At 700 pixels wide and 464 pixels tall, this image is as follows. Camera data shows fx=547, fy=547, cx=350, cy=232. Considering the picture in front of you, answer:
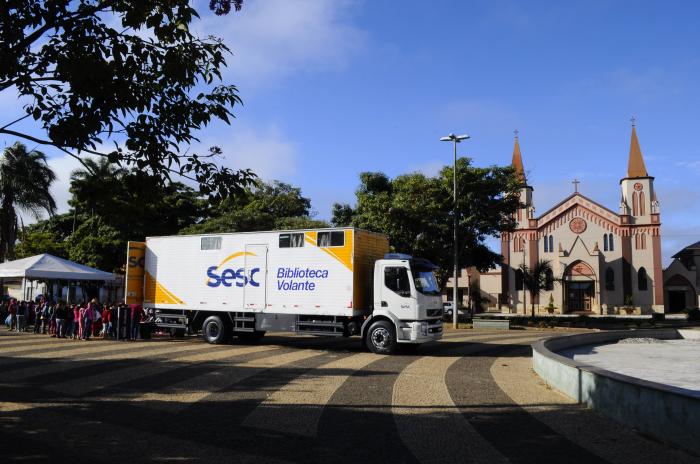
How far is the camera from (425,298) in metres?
16.0

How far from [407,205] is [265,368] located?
63.5 ft

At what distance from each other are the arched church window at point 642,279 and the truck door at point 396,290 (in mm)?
46797

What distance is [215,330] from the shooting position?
18.9 m

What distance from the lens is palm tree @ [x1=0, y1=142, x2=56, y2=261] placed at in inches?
1180

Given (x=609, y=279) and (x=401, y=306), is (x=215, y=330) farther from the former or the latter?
(x=609, y=279)

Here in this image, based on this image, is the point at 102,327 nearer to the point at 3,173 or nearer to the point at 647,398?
the point at 3,173

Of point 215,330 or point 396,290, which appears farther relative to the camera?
point 215,330

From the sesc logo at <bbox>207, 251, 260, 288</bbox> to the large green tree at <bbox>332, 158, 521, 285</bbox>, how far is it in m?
13.8

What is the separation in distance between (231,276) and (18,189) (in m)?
19.0

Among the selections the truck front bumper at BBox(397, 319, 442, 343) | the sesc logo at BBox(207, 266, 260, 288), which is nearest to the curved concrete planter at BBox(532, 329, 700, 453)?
the truck front bumper at BBox(397, 319, 442, 343)

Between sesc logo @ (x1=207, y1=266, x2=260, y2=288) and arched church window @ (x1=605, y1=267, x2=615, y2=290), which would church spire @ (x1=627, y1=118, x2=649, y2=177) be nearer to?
arched church window @ (x1=605, y1=267, x2=615, y2=290)

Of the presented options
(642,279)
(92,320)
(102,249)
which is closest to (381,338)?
(92,320)

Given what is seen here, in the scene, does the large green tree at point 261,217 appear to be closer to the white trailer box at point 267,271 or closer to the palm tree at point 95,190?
the white trailer box at point 267,271

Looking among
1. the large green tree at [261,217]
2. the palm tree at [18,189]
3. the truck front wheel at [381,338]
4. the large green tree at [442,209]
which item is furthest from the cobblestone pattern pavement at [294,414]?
the large green tree at [261,217]
